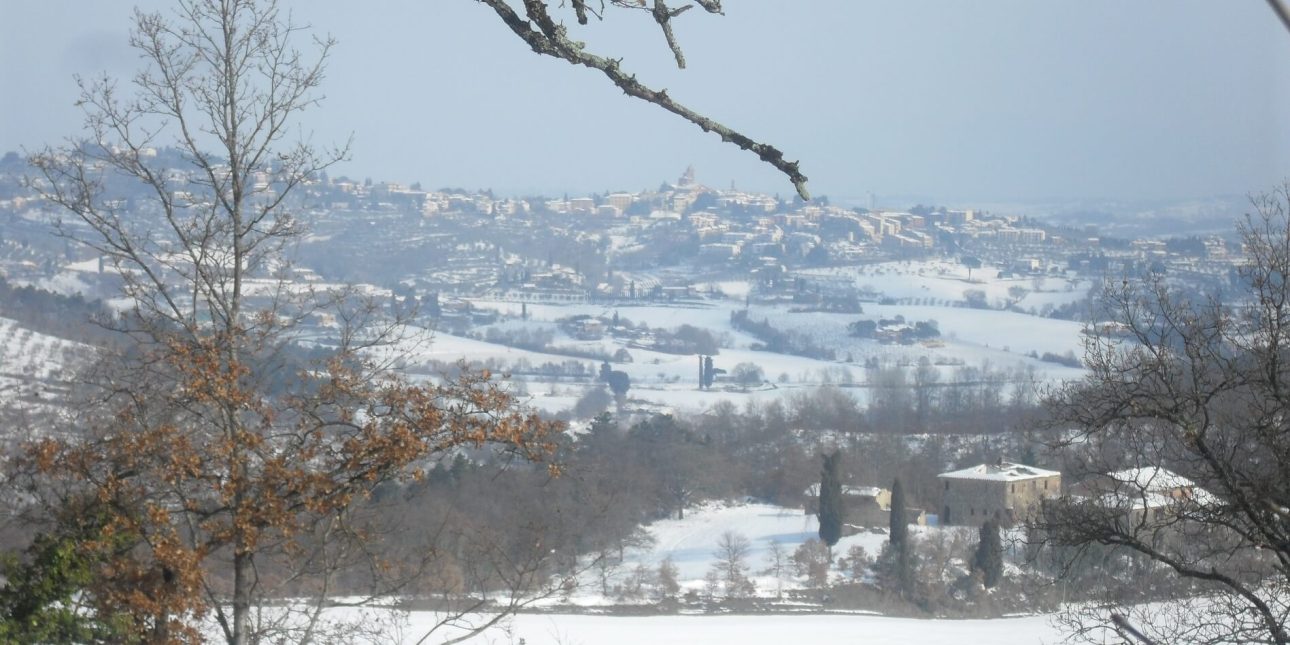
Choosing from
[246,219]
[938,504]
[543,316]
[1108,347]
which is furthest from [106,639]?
[543,316]

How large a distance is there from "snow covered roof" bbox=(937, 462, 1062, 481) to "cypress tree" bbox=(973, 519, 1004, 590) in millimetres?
1985

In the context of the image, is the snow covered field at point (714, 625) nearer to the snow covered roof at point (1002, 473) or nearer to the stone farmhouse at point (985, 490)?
the stone farmhouse at point (985, 490)

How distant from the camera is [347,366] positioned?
202 inches

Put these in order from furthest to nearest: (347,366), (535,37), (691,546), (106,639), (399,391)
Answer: (691,546), (347,366), (399,391), (106,639), (535,37)

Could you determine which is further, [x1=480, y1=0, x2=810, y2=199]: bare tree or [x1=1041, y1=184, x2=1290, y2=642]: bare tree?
[x1=1041, y1=184, x2=1290, y2=642]: bare tree

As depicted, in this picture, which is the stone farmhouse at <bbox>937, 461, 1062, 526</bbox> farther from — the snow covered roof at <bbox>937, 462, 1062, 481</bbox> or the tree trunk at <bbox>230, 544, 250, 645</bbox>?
the tree trunk at <bbox>230, 544, 250, 645</bbox>

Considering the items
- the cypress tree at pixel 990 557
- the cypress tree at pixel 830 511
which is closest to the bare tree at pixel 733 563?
the cypress tree at pixel 830 511

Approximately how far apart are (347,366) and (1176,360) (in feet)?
12.0

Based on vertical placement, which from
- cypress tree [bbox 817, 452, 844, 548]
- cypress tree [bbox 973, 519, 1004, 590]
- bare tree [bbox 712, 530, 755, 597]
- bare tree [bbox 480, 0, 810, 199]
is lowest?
bare tree [bbox 712, 530, 755, 597]

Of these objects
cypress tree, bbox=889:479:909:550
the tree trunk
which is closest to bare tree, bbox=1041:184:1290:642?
the tree trunk

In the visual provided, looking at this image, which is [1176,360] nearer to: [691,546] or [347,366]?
[347,366]

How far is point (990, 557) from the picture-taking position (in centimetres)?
1834

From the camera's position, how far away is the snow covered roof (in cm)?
2261

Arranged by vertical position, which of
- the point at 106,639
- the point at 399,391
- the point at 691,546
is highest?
the point at 399,391
